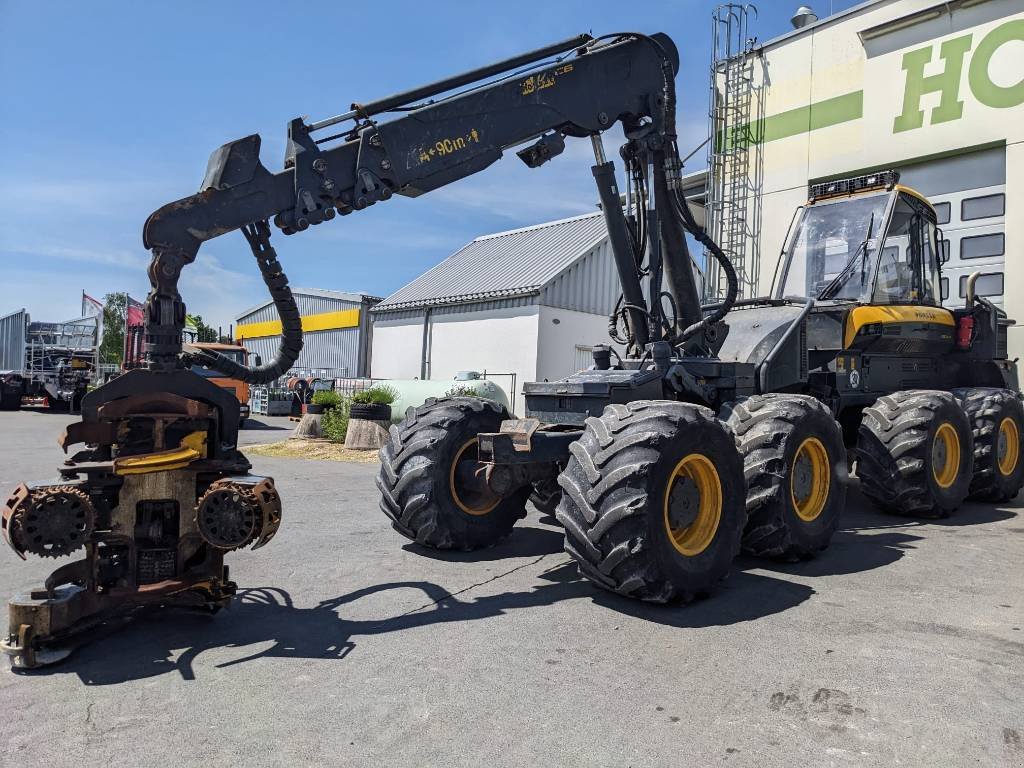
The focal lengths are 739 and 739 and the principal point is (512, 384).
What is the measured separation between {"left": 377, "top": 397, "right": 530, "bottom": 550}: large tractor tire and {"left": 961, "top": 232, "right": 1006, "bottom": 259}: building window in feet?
42.9

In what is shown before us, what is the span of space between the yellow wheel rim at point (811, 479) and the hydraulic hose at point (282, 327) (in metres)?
4.10

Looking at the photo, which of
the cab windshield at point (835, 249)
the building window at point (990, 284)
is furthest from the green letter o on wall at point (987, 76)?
the cab windshield at point (835, 249)

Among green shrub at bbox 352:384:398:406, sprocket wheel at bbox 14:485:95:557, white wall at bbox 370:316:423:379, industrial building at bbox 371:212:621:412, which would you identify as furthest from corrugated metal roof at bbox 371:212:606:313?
sprocket wheel at bbox 14:485:95:557

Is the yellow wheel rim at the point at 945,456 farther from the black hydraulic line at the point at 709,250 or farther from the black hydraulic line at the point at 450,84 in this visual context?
the black hydraulic line at the point at 450,84

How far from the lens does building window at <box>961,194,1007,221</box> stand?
14.6 metres

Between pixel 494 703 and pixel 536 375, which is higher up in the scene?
pixel 536 375

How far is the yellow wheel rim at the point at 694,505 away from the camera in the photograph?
195 inches

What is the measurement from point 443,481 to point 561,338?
16.9m

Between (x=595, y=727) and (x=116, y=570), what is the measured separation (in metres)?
2.77

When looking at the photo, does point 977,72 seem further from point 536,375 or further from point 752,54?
point 536,375

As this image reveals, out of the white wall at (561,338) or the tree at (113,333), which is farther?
the tree at (113,333)

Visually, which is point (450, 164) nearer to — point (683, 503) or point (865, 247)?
point (683, 503)

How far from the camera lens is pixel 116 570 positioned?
4.12m

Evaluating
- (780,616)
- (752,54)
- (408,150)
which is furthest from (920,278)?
(752,54)
